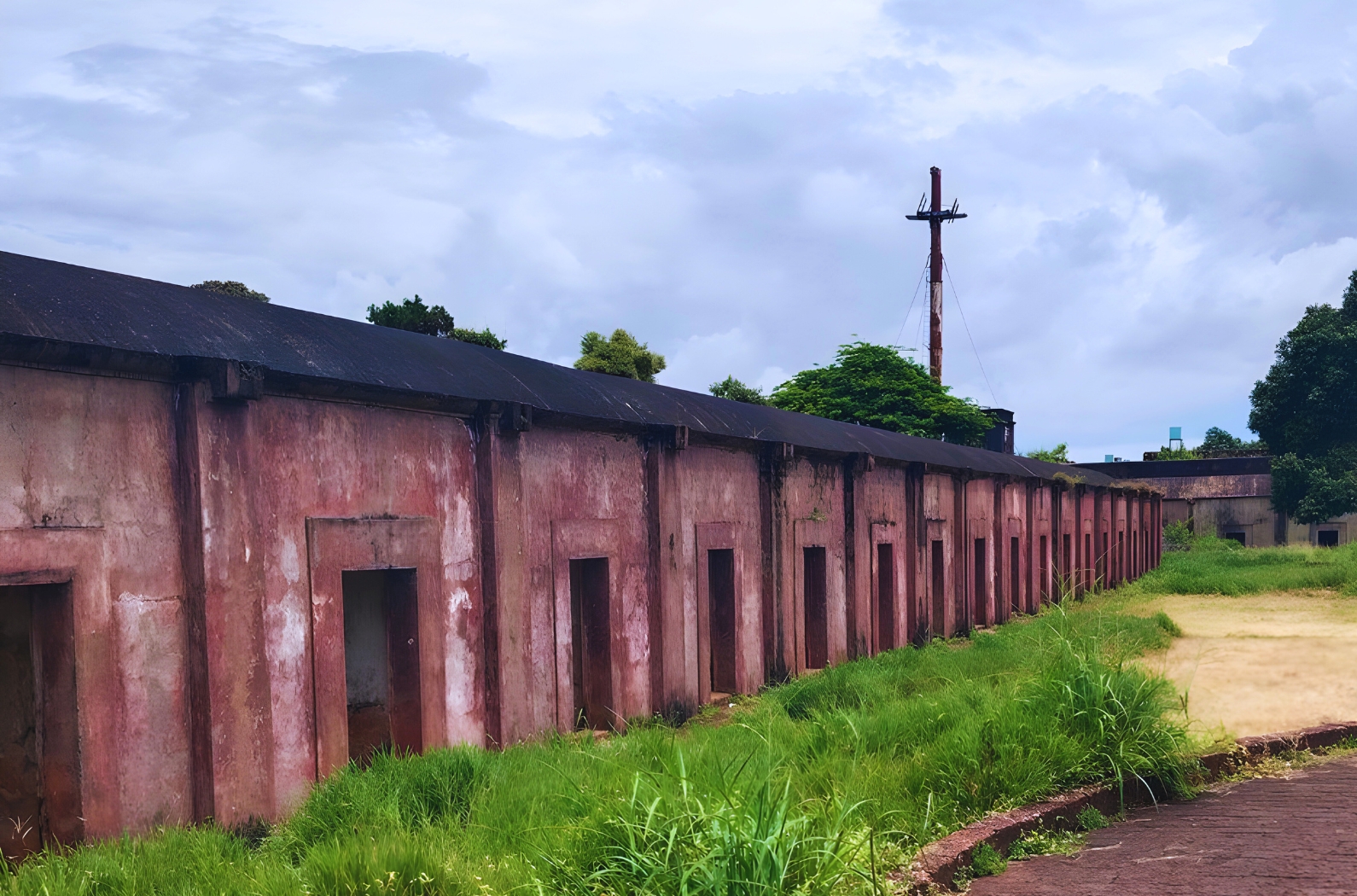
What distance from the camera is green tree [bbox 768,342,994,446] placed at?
3359 centimetres

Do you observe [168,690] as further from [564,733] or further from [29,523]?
[564,733]

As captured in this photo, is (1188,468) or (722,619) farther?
(1188,468)

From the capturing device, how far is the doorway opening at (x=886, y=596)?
1479 centimetres

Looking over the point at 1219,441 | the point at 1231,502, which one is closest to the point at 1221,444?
the point at 1219,441

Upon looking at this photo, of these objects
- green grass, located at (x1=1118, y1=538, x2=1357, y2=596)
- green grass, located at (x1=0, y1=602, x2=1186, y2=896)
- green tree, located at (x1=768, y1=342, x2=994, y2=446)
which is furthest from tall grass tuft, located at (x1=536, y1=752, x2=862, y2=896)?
green tree, located at (x1=768, y1=342, x2=994, y2=446)

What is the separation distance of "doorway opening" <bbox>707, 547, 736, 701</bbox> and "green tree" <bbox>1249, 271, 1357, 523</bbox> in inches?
1263

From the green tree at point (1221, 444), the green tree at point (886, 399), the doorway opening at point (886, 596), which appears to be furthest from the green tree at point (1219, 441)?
the doorway opening at point (886, 596)

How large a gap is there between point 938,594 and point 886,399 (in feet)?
57.9

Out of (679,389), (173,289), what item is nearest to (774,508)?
(679,389)

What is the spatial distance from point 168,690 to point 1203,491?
43.5 m

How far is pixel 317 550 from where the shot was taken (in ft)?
21.2

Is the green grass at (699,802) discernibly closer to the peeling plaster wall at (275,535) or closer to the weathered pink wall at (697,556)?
the peeling plaster wall at (275,535)

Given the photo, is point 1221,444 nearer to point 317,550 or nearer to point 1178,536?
point 1178,536

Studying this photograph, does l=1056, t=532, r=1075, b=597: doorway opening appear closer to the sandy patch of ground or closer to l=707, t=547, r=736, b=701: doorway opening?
the sandy patch of ground
